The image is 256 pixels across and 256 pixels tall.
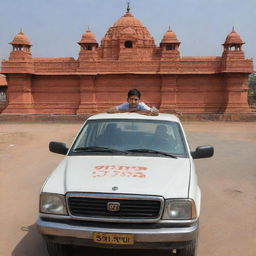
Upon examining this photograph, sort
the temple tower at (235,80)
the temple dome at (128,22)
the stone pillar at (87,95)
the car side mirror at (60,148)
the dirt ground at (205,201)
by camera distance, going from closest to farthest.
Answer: the dirt ground at (205,201), the car side mirror at (60,148), the temple tower at (235,80), the stone pillar at (87,95), the temple dome at (128,22)

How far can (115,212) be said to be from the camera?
2939mm

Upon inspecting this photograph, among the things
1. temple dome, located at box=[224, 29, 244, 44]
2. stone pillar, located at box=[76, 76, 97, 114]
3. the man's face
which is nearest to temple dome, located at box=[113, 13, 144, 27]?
stone pillar, located at box=[76, 76, 97, 114]

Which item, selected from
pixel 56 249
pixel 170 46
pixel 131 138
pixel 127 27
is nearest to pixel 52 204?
pixel 56 249

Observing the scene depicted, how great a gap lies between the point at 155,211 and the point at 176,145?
4.18ft

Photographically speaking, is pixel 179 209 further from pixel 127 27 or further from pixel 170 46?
pixel 127 27

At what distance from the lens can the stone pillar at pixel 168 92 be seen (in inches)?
955

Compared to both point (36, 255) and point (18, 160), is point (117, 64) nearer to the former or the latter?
point (18, 160)

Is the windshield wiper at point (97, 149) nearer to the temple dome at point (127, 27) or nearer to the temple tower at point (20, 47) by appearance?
the temple tower at point (20, 47)

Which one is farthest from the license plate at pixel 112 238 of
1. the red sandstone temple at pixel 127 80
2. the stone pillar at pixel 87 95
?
the stone pillar at pixel 87 95

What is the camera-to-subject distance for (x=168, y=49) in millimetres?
25609

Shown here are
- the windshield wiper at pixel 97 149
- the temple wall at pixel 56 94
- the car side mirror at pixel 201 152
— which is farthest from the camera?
the temple wall at pixel 56 94

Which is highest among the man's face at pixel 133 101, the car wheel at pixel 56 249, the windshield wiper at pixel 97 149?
the man's face at pixel 133 101

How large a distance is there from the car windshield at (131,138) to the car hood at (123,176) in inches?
7.2

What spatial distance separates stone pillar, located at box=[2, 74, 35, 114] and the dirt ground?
14.5 metres
